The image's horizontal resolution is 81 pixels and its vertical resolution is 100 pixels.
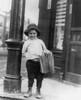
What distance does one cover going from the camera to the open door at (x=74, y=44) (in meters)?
6.80

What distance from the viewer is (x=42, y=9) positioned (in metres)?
8.16

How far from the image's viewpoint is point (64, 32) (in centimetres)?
727

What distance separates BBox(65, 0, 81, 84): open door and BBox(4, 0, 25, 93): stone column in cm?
177

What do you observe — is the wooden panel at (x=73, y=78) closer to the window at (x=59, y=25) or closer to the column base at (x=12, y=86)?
the window at (x=59, y=25)

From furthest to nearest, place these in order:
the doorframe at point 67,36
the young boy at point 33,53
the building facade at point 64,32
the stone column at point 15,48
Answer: the doorframe at point 67,36, the building facade at point 64,32, the stone column at point 15,48, the young boy at point 33,53

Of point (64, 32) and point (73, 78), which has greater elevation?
point (64, 32)

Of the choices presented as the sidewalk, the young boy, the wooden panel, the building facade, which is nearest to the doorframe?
the building facade

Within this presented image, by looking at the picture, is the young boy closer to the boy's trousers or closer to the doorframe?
the boy's trousers

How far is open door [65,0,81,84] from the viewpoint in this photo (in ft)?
22.3

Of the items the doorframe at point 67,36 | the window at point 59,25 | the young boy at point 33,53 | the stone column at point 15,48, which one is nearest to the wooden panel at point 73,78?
the doorframe at point 67,36

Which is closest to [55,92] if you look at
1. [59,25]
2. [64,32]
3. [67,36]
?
[67,36]

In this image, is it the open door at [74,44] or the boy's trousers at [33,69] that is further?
the open door at [74,44]

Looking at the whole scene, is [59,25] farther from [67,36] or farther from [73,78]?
[73,78]

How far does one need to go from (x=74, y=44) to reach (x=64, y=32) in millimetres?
551
